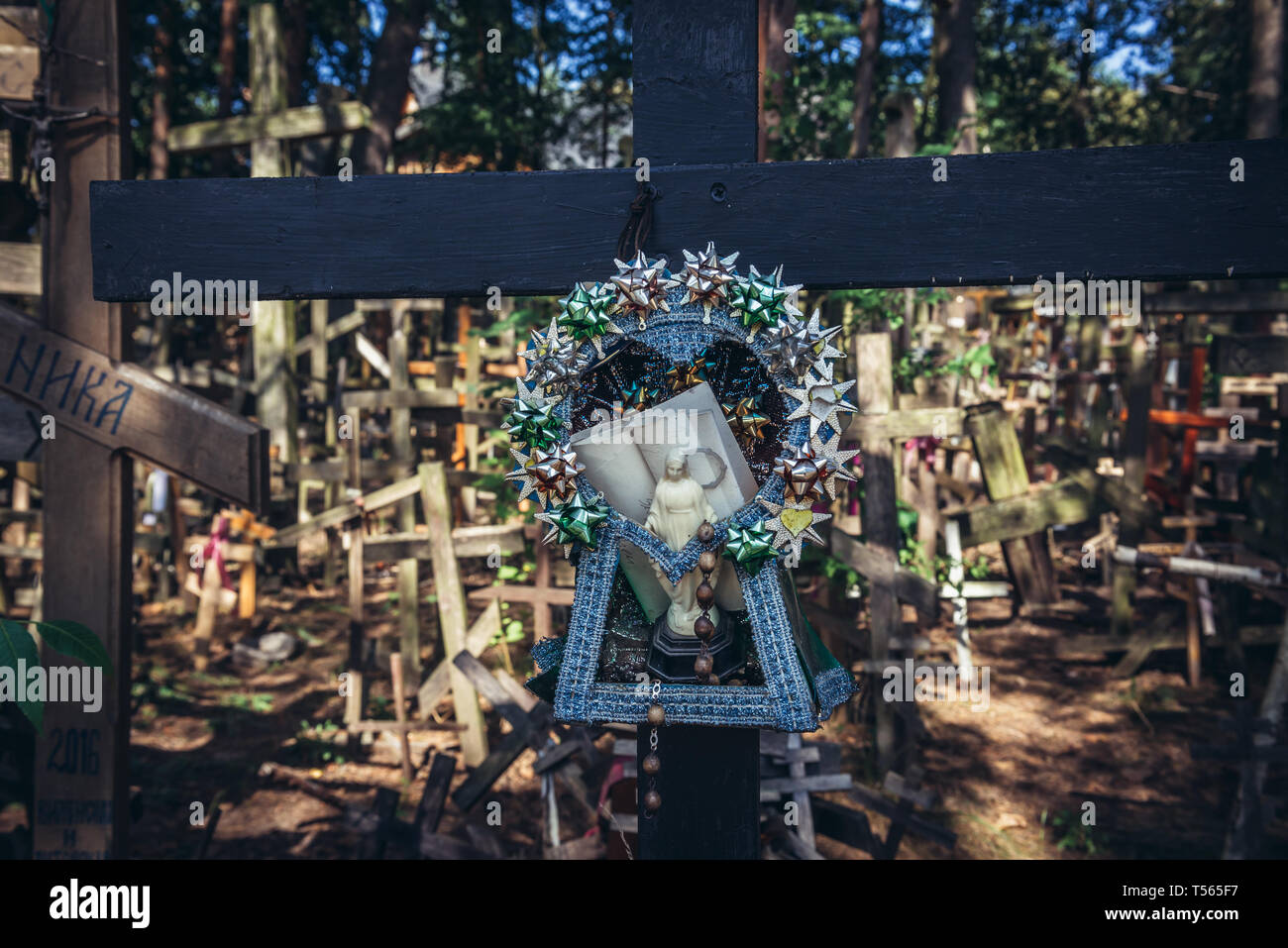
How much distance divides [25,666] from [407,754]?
4971mm

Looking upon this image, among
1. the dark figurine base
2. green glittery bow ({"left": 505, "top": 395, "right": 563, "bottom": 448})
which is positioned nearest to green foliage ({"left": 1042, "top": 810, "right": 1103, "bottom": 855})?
the dark figurine base

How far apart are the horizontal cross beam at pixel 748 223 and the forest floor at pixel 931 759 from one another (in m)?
3.76

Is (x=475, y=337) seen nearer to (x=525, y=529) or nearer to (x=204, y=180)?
(x=525, y=529)

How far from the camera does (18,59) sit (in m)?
4.28

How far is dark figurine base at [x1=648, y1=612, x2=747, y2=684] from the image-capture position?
2.90 m

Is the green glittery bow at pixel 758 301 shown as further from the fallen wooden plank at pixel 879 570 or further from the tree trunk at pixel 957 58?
the tree trunk at pixel 957 58

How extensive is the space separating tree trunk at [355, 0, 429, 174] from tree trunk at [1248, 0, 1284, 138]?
1035 centimetres

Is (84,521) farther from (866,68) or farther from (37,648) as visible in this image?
(866,68)

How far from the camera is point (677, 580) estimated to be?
2.83 metres

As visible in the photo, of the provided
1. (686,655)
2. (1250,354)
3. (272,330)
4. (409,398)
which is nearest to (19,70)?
(686,655)

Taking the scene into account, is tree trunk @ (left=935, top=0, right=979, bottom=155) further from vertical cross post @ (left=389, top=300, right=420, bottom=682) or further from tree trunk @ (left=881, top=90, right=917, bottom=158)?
vertical cross post @ (left=389, top=300, right=420, bottom=682)

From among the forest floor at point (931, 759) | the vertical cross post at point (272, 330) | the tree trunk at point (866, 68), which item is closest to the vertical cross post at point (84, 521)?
the forest floor at point (931, 759)

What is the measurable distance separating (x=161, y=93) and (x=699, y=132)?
43.8ft

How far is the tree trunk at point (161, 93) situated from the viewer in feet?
42.7
